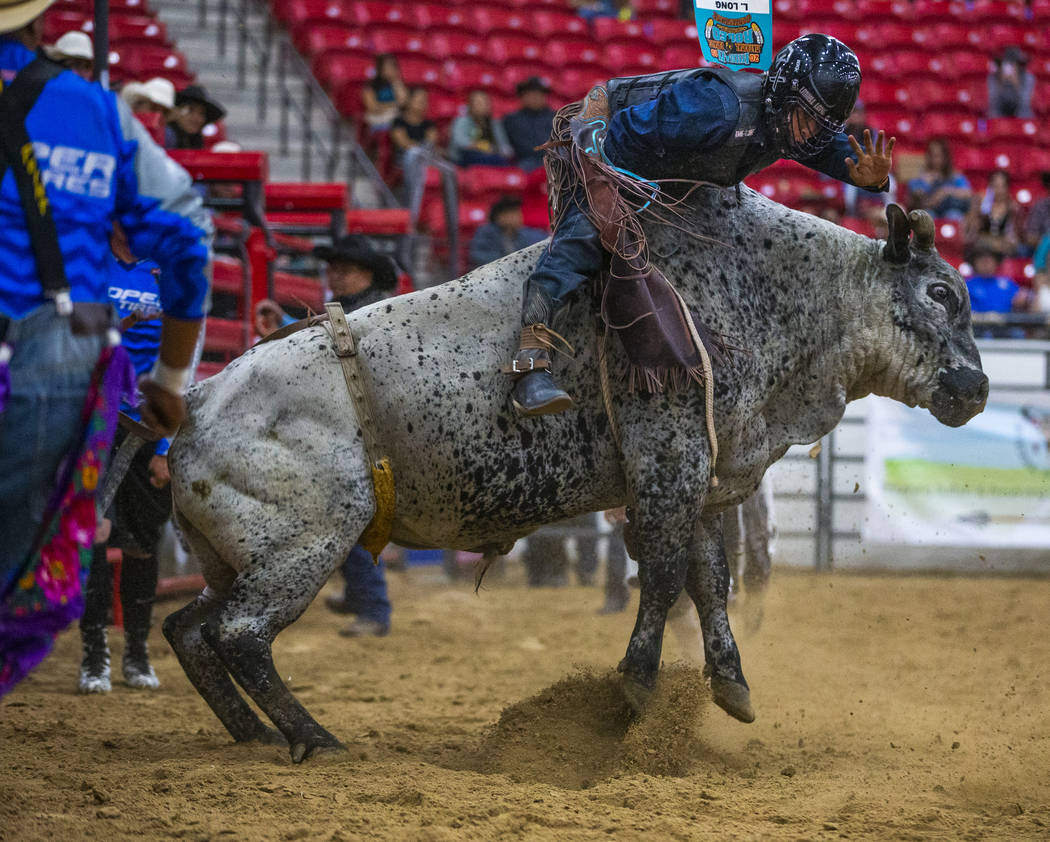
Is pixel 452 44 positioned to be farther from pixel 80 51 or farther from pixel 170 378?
pixel 170 378

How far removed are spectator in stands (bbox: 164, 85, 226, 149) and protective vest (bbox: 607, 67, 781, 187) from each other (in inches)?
179

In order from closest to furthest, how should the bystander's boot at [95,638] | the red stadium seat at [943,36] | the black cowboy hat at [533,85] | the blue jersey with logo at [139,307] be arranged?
the blue jersey with logo at [139,307]
the bystander's boot at [95,638]
the black cowboy hat at [533,85]
the red stadium seat at [943,36]

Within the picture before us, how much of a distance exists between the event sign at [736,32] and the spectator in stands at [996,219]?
8523 millimetres

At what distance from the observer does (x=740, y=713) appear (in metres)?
4.53

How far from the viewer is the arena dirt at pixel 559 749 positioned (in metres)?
3.47

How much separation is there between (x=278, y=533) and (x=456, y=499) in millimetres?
623

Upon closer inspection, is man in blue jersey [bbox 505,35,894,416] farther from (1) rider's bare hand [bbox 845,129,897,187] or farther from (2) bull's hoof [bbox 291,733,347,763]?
(2) bull's hoof [bbox 291,733,347,763]

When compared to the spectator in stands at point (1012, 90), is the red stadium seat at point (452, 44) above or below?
above

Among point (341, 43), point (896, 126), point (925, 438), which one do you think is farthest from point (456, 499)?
point (896, 126)

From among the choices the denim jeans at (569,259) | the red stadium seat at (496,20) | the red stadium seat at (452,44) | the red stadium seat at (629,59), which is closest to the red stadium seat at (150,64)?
the red stadium seat at (452,44)

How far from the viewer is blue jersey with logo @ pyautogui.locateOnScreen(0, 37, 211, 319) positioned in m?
2.99

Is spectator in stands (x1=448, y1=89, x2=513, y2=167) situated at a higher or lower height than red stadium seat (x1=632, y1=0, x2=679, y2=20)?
lower

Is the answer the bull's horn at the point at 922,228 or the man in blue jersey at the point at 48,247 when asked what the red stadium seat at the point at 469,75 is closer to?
the bull's horn at the point at 922,228

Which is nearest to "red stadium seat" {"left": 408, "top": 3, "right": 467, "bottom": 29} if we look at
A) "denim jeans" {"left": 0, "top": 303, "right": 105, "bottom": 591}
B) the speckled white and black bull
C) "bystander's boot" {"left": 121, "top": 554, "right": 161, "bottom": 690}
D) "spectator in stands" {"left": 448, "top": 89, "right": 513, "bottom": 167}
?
"spectator in stands" {"left": 448, "top": 89, "right": 513, "bottom": 167}
